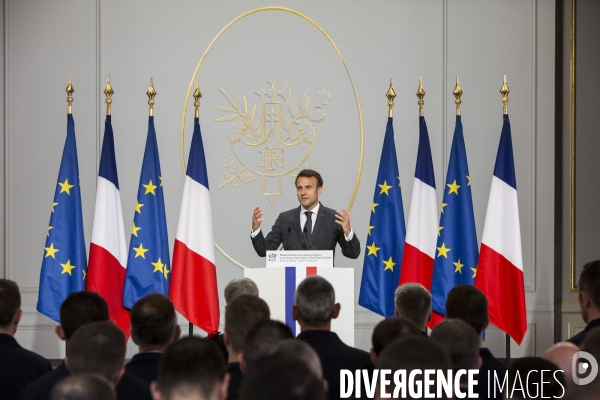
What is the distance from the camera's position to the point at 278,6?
786 cm

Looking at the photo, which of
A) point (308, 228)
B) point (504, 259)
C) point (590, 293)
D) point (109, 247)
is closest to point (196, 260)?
point (109, 247)

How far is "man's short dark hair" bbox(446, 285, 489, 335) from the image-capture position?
3.66 meters

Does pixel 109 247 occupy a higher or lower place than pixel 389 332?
higher

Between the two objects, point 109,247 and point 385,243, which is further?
point 385,243

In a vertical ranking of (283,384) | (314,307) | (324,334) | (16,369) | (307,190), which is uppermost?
(307,190)

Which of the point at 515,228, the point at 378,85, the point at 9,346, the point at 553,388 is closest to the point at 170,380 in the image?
the point at 553,388

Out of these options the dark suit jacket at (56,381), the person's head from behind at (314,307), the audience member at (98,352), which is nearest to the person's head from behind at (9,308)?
the dark suit jacket at (56,381)

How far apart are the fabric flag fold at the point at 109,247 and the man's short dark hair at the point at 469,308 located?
2.98 meters

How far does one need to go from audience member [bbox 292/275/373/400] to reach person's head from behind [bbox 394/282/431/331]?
0.52 meters

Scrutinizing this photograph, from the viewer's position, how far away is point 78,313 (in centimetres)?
346

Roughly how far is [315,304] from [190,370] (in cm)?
153

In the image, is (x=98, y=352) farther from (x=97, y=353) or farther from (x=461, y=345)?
(x=461, y=345)

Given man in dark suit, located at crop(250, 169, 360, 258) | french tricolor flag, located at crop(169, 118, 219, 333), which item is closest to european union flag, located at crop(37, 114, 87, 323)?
french tricolor flag, located at crop(169, 118, 219, 333)

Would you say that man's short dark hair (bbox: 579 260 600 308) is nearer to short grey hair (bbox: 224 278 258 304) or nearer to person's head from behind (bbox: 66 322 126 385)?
short grey hair (bbox: 224 278 258 304)
